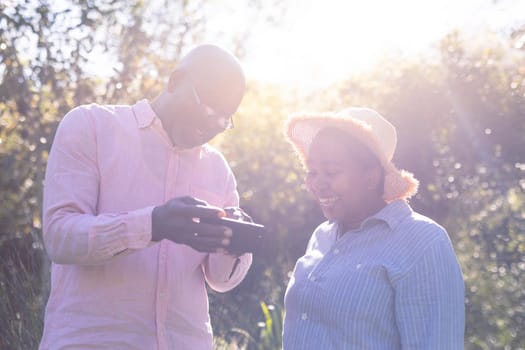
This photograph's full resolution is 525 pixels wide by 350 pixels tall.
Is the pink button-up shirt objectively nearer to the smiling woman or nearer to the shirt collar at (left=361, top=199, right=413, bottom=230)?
the smiling woman

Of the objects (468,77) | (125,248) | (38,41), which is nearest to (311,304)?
(125,248)

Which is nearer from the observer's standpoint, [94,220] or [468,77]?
[94,220]

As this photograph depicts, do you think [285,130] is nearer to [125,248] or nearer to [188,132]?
[188,132]

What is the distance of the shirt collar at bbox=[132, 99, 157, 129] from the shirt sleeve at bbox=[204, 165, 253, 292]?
0.46 metres

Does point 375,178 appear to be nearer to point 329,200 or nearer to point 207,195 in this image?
point 329,200

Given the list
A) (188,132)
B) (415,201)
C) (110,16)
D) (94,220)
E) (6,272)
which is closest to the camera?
(94,220)

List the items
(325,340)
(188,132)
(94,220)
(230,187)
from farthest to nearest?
(230,187) < (188,132) < (325,340) < (94,220)

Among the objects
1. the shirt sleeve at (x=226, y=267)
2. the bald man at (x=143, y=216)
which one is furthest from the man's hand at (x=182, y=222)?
the shirt sleeve at (x=226, y=267)

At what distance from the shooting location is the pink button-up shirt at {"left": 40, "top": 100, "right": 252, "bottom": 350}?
266cm

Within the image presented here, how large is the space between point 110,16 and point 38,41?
0.83 metres

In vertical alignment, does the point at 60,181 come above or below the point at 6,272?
above

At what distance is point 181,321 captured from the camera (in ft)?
9.67

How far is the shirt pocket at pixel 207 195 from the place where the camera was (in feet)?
10.3

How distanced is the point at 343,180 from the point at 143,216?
86 cm
